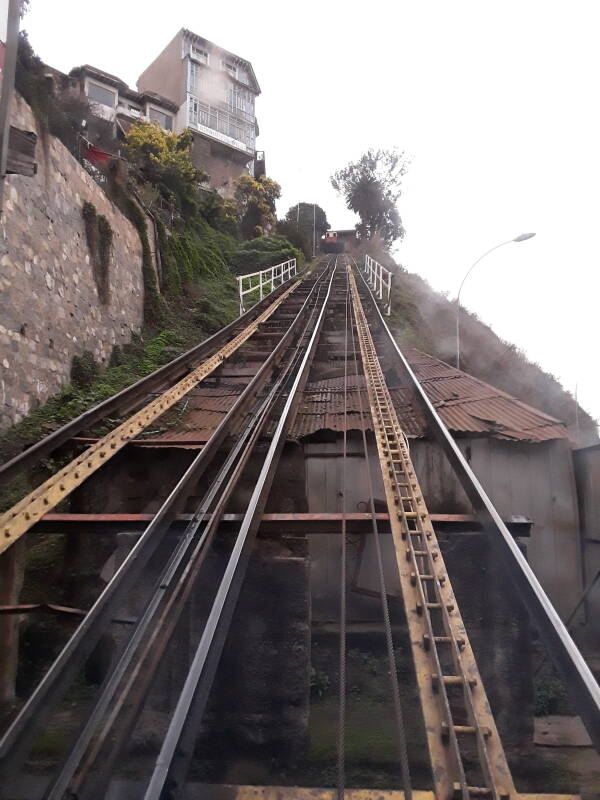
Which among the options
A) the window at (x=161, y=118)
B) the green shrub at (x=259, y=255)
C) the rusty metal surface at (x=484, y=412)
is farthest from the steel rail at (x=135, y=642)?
the window at (x=161, y=118)

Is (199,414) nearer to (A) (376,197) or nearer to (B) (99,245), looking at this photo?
(B) (99,245)

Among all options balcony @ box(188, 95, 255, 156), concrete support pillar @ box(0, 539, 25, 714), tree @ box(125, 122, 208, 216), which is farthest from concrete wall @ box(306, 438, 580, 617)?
balcony @ box(188, 95, 255, 156)

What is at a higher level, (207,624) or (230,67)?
(230,67)

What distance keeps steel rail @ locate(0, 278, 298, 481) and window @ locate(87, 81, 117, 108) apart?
Result: 31489 mm

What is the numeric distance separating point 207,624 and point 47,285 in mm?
6807

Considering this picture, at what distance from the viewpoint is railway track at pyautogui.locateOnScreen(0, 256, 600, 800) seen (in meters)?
2.14

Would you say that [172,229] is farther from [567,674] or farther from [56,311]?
[567,674]

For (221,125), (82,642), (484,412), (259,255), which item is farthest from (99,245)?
(221,125)

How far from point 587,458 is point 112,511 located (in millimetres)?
4937

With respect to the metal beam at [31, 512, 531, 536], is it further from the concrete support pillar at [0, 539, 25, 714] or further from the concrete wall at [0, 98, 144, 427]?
the concrete wall at [0, 98, 144, 427]

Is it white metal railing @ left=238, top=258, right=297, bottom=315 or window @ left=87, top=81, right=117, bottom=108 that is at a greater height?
window @ left=87, top=81, right=117, bottom=108

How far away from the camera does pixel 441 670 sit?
2.75 m

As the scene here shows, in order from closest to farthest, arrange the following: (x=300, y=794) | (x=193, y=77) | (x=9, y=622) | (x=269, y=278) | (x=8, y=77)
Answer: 1. (x=300, y=794)
2. (x=9, y=622)
3. (x=8, y=77)
4. (x=269, y=278)
5. (x=193, y=77)

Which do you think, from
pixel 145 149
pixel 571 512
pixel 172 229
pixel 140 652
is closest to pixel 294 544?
pixel 140 652
